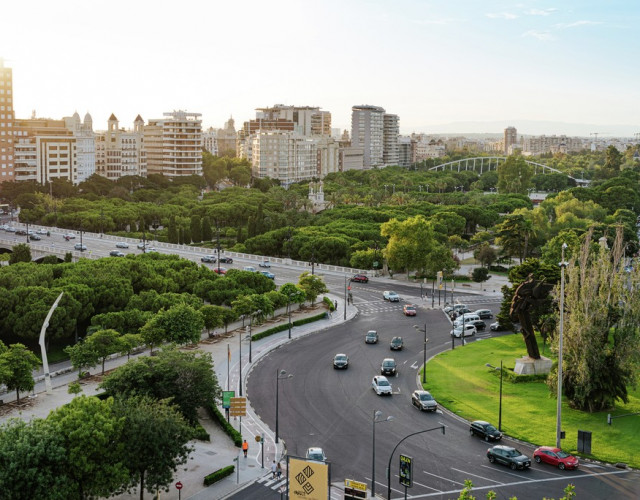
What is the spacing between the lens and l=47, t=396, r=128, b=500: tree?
33.7 metres

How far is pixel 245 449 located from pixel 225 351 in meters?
23.2

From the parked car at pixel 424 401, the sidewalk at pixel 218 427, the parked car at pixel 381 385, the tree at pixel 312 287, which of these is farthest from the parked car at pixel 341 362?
the tree at pixel 312 287

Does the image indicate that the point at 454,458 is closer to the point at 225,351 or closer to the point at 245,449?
the point at 245,449

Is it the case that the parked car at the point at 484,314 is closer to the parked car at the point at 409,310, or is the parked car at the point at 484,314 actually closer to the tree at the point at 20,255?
the parked car at the point at 409,310

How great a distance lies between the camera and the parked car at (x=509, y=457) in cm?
4025

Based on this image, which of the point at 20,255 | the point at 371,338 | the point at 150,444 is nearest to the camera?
the point at 150,444

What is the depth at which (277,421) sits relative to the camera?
4447 cm

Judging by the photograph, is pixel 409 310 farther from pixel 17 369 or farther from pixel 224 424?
pixel 17 369

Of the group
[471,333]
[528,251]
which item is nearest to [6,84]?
[528,251]

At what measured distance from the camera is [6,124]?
174 meters

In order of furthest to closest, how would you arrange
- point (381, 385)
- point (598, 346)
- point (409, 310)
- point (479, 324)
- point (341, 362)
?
1. point (409, 310)
2. point (479, 324)
3. point (341, 362)
4. point (381, 385)
5. point (598, 346)

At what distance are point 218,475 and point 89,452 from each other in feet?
26.1

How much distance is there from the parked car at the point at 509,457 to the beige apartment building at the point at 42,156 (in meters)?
152

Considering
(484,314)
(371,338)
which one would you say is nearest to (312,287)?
(371,338)
